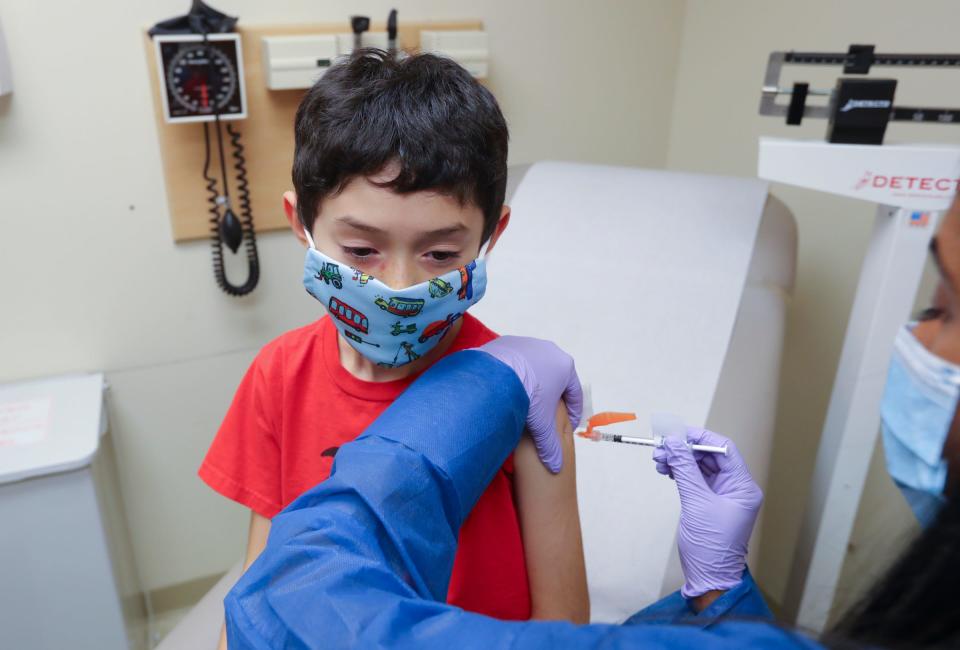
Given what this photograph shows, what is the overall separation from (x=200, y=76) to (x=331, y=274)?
0.92 meters

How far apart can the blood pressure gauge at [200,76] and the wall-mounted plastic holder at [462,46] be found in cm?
47

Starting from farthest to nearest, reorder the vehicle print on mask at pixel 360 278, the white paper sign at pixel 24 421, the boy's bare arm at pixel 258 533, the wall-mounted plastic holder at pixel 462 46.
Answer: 1. the wall-mounted plastic holder at pixel 462 46
2. the white paper sign at pixel 24 421
3. the boy's bare arm at pixel 258 533
4. the vehicle print on mask at pixel 360 278

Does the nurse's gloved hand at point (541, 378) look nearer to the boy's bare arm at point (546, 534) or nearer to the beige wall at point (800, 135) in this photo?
the boy's bare arm at point (546, 534)

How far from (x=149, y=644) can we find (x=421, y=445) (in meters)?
1.62

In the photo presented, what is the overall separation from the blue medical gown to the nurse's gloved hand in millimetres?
37

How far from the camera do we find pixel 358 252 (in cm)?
90

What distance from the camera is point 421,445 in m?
0.79

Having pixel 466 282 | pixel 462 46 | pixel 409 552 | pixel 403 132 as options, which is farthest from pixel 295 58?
pixel 409 552

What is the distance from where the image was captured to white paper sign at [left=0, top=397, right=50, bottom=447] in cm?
147

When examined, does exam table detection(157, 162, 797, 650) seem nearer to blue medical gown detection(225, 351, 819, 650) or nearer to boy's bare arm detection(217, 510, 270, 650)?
boy's bare arm detection(217, 510, 270, 650)

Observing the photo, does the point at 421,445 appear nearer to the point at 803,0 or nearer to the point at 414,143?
the point at 414,143

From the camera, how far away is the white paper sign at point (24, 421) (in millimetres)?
1473

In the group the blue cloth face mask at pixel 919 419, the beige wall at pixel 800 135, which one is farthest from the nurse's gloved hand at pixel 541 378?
the beige wall at pixel 800 135

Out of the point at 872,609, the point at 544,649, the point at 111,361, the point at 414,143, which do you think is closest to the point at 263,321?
the point at 111,361
